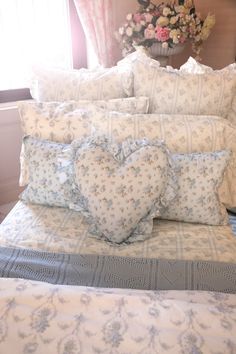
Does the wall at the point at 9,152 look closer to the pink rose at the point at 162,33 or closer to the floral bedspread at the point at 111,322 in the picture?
the pink rose at the point at 162,33

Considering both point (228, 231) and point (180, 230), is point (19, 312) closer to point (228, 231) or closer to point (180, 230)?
point (180, 230)

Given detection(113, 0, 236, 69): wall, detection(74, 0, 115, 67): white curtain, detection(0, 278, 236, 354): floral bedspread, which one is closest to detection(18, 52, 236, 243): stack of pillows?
detection(0, 278, 236, 354): floral bedspread

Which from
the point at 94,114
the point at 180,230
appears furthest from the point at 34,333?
the point at 94,114

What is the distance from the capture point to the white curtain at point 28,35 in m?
2.15

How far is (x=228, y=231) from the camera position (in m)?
1.26

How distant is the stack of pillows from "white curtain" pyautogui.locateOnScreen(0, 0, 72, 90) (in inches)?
28.4

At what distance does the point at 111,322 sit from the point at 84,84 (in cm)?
112

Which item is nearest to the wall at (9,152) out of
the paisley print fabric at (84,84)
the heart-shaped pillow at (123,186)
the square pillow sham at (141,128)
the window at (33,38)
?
the window at (33,38)

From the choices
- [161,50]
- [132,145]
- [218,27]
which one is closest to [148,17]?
[161,50]

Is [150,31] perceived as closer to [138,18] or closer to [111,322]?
[138,18]

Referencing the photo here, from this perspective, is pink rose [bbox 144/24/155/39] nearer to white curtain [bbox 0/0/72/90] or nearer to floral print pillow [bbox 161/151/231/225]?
white curtain [bbox 0/0/72/90]

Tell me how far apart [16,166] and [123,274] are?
5.25ft

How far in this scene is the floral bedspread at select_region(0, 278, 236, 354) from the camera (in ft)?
2.28

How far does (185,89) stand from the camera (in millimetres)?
1454
